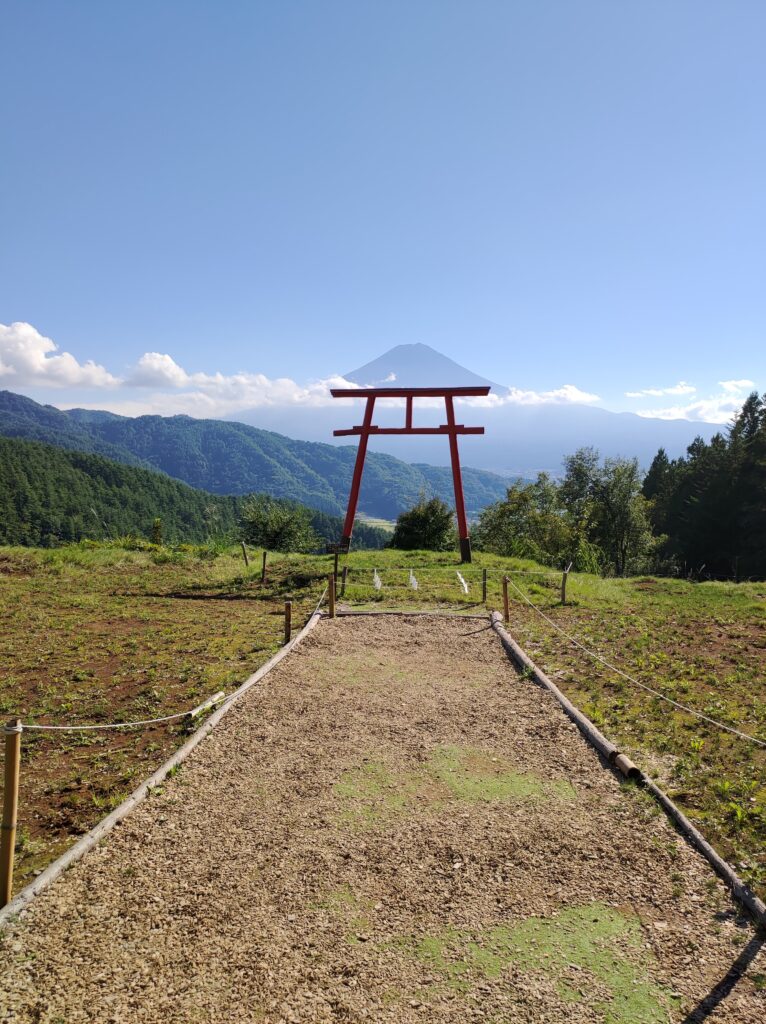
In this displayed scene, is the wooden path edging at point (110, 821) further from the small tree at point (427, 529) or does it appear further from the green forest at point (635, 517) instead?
the green forest at point (635, 517)

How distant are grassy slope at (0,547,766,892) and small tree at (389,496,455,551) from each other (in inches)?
204

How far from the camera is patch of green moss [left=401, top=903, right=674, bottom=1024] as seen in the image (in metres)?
3.54

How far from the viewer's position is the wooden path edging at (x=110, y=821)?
13.7ft

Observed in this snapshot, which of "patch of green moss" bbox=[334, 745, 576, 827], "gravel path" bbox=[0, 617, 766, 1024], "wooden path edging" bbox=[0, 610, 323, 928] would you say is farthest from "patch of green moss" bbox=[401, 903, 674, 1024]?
"wooden path edging" bbox=[0, 610, 323, 928]

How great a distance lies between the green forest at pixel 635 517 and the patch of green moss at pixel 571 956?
30.5 metres

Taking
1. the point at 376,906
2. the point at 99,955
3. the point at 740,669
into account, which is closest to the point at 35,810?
the point at 99,955

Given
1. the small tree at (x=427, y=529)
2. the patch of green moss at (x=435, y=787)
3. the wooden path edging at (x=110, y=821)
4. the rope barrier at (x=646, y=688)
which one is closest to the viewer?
the wooden path edging at (x=110, y=821)

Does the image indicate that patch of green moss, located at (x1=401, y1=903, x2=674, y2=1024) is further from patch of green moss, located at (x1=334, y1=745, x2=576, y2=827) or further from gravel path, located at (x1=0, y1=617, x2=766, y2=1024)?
patch of green moss, located at (x1=334, y1=745, x2=576, y2=827)

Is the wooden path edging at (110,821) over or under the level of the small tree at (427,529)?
under

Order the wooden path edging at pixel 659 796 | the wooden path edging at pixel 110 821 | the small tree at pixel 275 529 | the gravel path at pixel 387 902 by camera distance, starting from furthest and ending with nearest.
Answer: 1. the small tree at pixel 275 529
2. the wooden path edging at pixel 659 796
3. the wooden path edging at pixel 110 821
4. the gravel path at pixel 387 902

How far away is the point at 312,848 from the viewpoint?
16.3 feet

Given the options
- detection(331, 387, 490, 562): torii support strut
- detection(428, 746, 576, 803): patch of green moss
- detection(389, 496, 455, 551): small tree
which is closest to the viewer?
detection(428, 746, 576, 803): patch of green moss

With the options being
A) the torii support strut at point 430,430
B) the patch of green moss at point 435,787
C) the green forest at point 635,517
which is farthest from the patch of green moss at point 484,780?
the green forest at point 635,517

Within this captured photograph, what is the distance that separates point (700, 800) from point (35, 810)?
6.54 m
